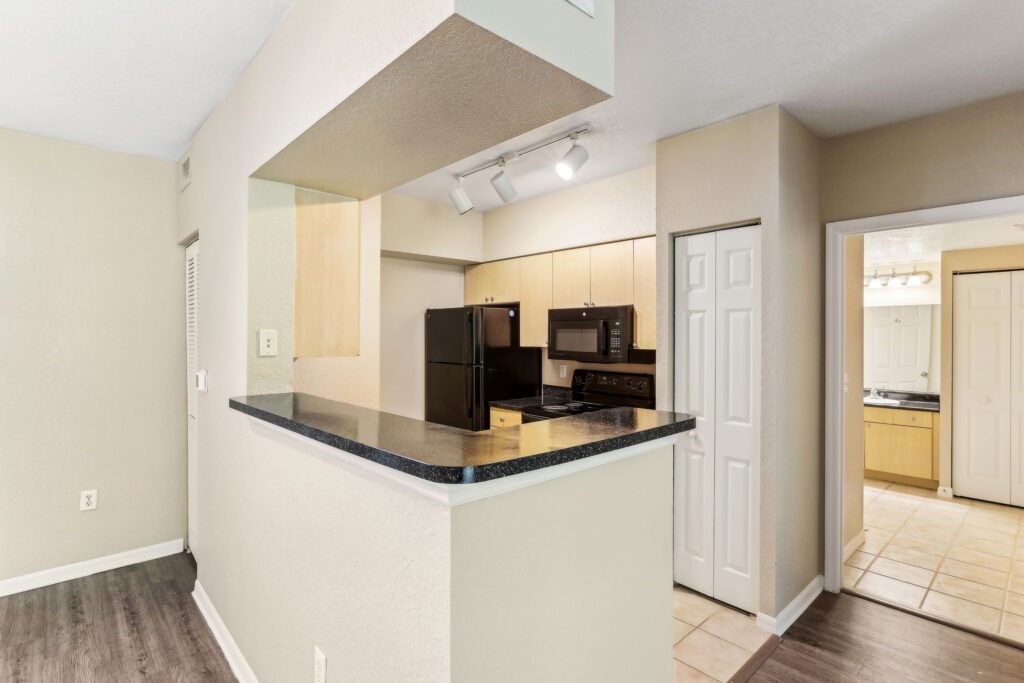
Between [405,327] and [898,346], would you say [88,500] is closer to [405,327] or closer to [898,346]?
[405,327]

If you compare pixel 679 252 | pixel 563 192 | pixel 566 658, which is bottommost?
pixel 566 658

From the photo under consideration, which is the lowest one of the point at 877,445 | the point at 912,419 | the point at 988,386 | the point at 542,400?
the point at 877,445

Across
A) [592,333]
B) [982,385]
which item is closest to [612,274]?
[592,333]

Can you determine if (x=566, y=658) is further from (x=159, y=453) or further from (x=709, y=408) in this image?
(x=159, y=453)

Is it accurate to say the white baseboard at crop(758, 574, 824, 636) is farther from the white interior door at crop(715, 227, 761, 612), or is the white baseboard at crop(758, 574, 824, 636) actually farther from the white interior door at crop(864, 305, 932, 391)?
the white interior door at crop(864, 305, 932, 391)

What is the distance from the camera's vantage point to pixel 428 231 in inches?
157

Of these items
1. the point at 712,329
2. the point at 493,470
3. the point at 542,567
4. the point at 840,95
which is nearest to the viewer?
the point at 493,470

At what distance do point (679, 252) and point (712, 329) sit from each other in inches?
18.2

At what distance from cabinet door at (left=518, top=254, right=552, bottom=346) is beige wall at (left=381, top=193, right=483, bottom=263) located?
54 cm

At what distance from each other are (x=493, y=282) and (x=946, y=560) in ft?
12.0

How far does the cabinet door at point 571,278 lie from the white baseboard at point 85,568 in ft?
9.79

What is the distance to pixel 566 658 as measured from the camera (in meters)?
1.17

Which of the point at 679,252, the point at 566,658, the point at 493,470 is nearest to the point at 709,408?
the point at 679,252

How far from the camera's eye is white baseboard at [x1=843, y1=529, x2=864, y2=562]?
318cm
